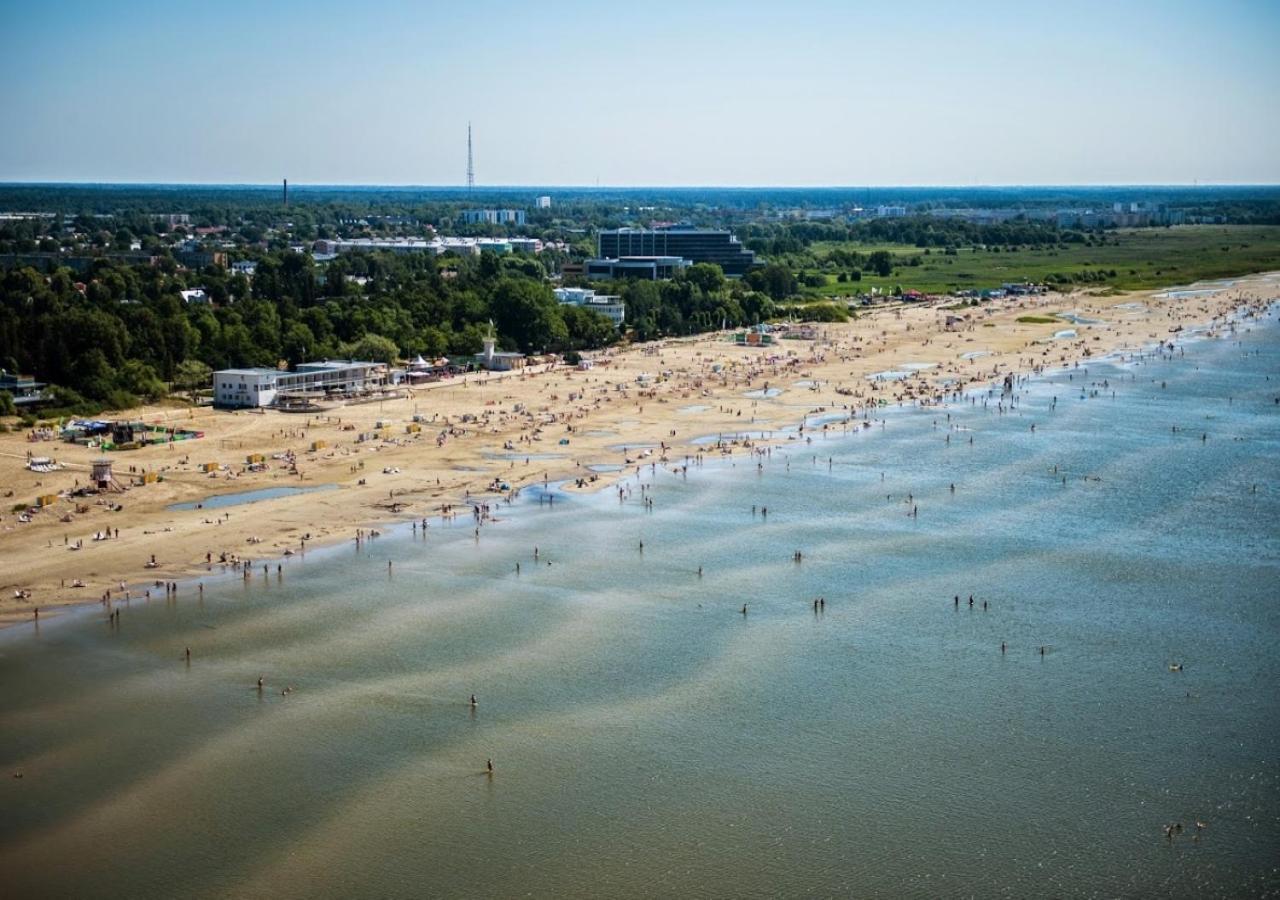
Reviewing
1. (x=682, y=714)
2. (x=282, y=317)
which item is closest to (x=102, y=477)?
(x=682, y=714)

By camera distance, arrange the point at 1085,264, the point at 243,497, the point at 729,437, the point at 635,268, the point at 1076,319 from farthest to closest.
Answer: the point at 1085,264
the point at 635,268
the point at 1076,319
the point at 729,437
the point at 243,497

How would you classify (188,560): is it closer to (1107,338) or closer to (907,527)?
(907,527)

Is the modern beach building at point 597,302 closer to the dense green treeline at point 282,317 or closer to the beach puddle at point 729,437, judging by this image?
the dense green treeline at point 282,317

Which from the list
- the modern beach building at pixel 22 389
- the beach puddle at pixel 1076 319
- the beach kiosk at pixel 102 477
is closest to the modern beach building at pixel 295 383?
the modern beach building at pixel 22 389

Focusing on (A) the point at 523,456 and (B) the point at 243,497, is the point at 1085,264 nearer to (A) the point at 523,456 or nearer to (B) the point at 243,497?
(A) the point at 523,456

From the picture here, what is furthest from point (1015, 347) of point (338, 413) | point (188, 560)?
point (188, 560)

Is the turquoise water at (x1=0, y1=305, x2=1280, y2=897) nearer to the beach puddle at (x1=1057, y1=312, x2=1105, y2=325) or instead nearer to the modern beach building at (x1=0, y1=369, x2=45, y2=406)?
the modern beach building at (x1=0, y1=369, x2=45, y2=406)
